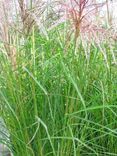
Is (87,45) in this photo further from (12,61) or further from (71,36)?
(12,61)

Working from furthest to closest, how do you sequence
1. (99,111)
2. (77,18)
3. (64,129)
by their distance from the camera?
1. (99,111)
2. (64,129)
3. (77,18)

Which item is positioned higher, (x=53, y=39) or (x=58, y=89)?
(x=53, y=39)

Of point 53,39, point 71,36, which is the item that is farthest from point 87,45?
point 53,39

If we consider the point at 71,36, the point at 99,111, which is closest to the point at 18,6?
the point at 71,36

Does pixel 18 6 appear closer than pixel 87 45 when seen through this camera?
No

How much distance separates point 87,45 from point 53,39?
33 centimetres

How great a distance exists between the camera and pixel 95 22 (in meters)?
1.21

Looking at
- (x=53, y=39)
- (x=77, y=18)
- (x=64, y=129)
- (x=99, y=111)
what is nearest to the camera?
(x=77, y=18)

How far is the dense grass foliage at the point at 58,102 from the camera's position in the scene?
→ 3.89 feet

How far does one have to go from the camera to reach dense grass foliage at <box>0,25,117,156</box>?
119 cm

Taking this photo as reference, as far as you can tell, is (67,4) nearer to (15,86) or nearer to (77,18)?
(77,18)

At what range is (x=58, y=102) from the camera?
4.07 feet

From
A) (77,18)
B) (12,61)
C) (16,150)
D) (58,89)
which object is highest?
(77,18)

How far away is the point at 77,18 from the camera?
1.07m
